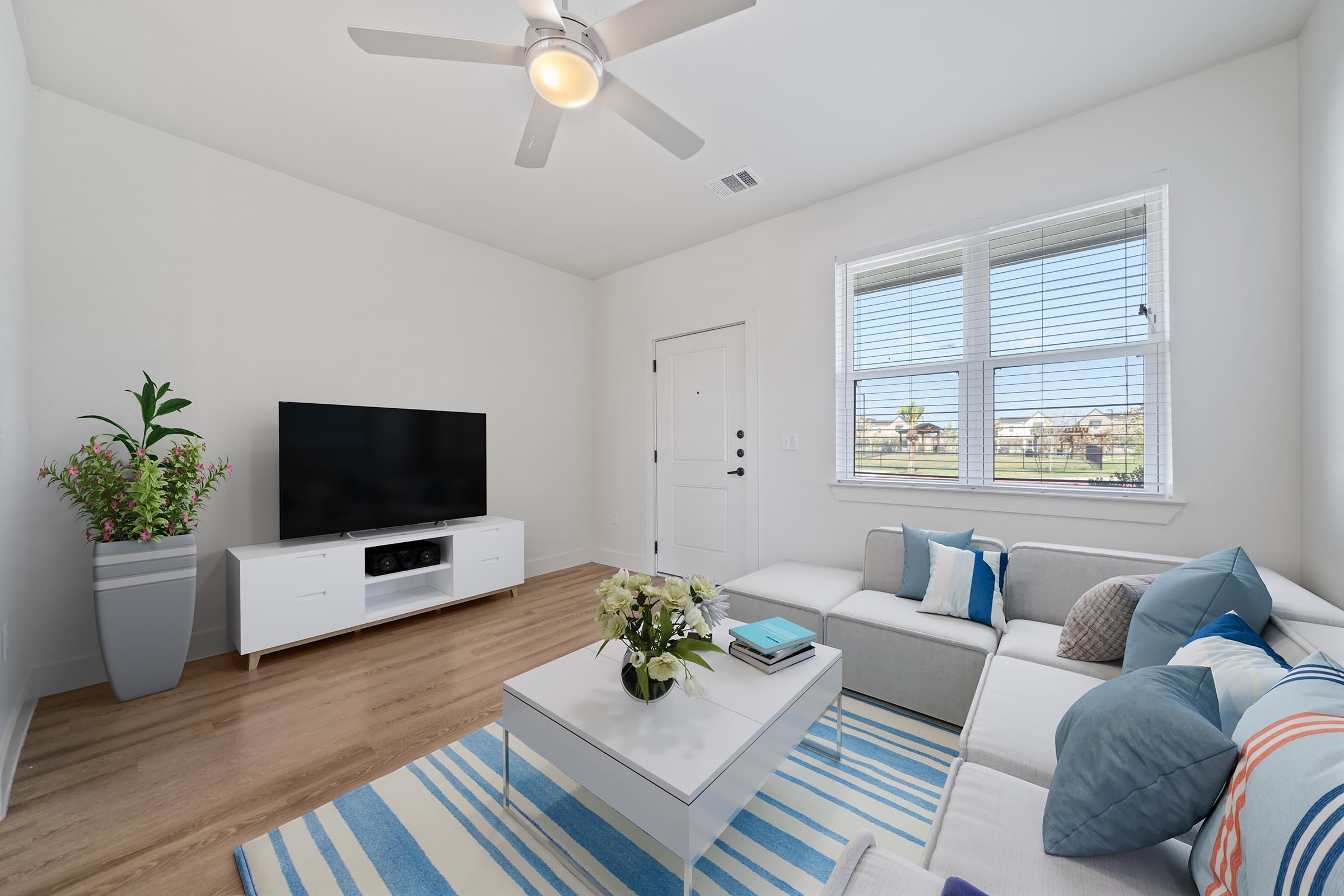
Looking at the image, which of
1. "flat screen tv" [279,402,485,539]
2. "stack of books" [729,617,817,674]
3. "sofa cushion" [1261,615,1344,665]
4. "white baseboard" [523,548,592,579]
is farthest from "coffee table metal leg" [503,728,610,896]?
"white baseboard" [523,548,592,579]

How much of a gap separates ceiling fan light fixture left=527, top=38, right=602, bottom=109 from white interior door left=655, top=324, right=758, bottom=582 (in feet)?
7.15

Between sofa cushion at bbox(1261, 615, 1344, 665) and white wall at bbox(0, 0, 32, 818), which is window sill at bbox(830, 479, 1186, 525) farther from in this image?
white wall at bbox(0, 0, 32, 818)

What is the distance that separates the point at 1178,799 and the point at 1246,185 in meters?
2.65

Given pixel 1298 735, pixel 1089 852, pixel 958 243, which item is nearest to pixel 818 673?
pixel 1089 852

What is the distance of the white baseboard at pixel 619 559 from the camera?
4.46 m

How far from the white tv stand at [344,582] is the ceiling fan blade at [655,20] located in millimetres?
2747

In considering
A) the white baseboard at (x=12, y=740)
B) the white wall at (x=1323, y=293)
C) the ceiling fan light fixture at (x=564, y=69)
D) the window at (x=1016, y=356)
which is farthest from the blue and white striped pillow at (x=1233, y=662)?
the white baseboard at (x=12, y=740)

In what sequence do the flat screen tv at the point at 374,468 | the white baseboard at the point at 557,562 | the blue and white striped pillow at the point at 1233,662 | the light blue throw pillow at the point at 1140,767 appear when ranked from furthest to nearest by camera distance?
1. the white baseboard at the point at 557,562
2. the flat screen tv at the point at 374,468
3. the blue and white striped pillow at the point at 1233,662
4. the light blue throw pillow at the point at 1140,767

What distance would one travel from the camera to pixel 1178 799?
2.63ft

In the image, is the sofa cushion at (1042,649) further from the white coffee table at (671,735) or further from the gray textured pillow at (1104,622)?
the white coffee table at (671,735)

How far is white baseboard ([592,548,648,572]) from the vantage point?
14.6 feet

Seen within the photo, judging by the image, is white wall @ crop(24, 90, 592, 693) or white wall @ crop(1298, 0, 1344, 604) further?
white wall @ crop(24, 90, 592, 693)

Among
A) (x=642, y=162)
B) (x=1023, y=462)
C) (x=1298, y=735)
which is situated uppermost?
(x=642, y=162)

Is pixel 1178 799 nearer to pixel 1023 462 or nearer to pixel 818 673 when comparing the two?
pixel 818 673
